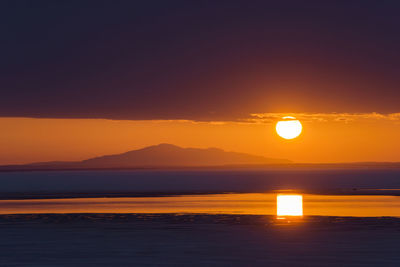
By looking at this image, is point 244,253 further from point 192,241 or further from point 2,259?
point 2,259

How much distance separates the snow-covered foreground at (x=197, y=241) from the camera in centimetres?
2608

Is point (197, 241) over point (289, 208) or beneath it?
beneath

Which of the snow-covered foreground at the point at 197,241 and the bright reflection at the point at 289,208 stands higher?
the bright reflection at the point at 289,208

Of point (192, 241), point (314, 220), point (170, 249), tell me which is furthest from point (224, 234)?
point (314, 220)

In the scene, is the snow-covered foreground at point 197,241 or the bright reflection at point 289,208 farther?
the bright reflection at point 289,208

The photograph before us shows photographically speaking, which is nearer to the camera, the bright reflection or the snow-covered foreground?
the snow-covered foreground

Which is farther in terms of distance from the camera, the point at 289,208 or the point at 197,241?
the point at 289,208

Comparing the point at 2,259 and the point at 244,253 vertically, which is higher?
the point at 244,253

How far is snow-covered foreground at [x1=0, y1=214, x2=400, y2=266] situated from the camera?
26.1 metres

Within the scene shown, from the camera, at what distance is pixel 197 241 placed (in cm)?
3166

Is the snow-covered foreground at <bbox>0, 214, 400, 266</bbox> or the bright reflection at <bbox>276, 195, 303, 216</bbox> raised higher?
the bright reflection at <bbox>276, 195, 303, 216</bbox>

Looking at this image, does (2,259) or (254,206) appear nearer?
(2,259)

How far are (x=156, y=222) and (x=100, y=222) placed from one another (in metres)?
3.13

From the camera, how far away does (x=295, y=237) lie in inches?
1288
